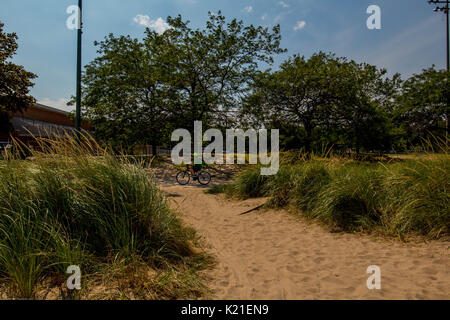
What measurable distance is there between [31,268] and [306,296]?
9.33 feet

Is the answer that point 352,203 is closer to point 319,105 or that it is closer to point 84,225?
point 84,225

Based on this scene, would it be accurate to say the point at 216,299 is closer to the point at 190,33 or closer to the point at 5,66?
the point at 190,33

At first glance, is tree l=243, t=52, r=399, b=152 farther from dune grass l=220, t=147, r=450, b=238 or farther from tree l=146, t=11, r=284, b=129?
dune grass l=220, t=147, r=450, b=238

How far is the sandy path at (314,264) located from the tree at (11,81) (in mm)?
14769

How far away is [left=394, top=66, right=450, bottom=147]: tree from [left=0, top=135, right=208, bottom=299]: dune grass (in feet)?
79.9

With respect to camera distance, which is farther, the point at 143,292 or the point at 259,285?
the point at 259,285

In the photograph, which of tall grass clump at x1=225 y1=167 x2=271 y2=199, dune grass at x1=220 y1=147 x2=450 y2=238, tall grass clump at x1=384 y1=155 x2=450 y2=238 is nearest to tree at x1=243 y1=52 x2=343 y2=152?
tall grass clump at x1=225 y1=167 x2=271 y2=199

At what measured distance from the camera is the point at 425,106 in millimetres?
22641

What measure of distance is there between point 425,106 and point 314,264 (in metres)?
25.8

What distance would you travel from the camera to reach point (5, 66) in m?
13.9

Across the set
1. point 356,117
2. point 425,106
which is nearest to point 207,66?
point 356,117

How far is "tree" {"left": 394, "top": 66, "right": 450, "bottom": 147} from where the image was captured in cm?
2192
